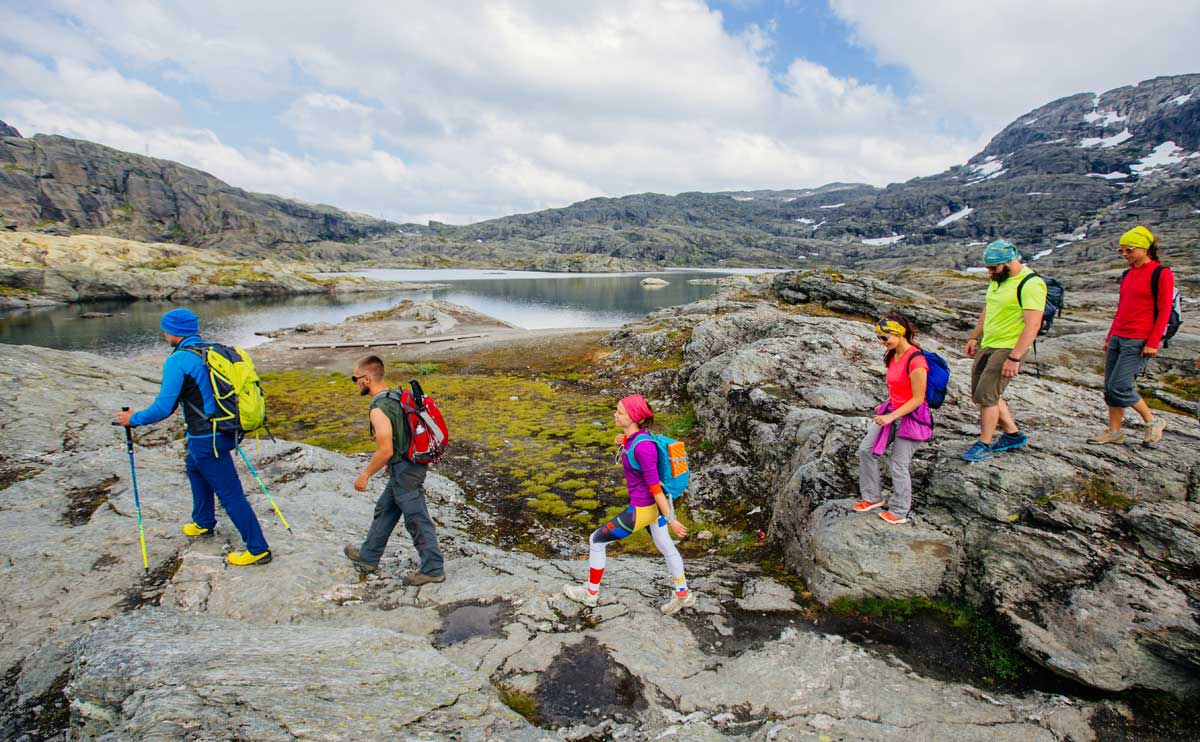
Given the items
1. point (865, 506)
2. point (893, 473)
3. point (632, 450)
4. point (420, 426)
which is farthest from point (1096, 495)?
point (420, 426)

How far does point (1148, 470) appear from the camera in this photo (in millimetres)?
7492

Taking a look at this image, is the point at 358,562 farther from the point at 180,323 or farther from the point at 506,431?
the point at 506,431

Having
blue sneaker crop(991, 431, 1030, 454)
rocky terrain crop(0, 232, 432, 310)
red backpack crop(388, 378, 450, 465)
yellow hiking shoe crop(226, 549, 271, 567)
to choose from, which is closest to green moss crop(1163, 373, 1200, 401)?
blue sneaker crop(991, 431, 1030, 454)

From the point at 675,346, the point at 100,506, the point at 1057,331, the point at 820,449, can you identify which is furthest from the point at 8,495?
the point at 1057,331

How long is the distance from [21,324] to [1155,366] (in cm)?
11868

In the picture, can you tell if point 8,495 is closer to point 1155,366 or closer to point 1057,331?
point 1155,366

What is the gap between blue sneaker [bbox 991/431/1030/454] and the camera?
8492mm

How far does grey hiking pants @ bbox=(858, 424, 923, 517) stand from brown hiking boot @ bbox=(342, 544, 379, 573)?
8.21m

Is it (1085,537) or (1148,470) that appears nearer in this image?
(1085,537)

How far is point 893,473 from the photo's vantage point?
8258 mm

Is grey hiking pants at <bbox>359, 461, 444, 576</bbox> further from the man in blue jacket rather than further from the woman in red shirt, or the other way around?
the woman in red shirt

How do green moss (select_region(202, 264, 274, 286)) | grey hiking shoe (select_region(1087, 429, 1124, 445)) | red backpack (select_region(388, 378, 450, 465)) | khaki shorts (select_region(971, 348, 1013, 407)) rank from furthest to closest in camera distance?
green moss (select_region(202, 264, 274, 286)) → grey hiking shoe (select_region(1087, 429, 1124, 445)) → khaki shorts (select_region(971, 348, 1013, 407)) → red backpack (select_region(388, 378, 450, 465))

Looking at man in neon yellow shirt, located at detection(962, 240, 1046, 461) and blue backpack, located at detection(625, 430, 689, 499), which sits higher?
man in neon yellow shirt, located at detection(962, 240, 1046, 461)

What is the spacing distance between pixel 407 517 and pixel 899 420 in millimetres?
7897
